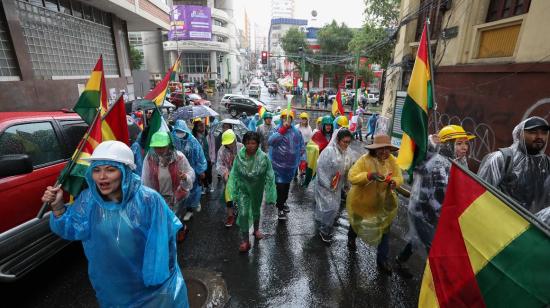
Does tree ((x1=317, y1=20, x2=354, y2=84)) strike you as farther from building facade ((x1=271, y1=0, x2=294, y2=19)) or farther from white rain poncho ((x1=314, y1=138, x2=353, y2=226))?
building facade ((x1=271, y1=0, x2=294, y2=19))

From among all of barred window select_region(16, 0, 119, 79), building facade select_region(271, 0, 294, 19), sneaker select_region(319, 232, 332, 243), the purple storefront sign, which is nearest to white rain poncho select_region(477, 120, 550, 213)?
sneaker select_region(319, 232, 332, 243)

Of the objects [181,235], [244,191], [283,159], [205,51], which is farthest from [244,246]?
[205,51]

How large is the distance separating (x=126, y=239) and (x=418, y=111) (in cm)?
275

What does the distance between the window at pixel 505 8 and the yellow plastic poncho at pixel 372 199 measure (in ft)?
18.5

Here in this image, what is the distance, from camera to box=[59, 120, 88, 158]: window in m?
3.71

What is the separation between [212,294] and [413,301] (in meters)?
2.22

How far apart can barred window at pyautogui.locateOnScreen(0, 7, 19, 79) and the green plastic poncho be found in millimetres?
9047

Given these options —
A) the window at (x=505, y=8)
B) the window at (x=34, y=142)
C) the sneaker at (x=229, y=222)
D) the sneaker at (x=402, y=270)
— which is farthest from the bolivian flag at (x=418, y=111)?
the window at (x=505, y=8)

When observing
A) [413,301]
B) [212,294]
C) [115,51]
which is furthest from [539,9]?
[115,51]

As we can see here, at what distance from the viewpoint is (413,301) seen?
3180 mm

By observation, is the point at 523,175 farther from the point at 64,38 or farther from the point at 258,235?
the point at 64,38

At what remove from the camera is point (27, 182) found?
3033mm

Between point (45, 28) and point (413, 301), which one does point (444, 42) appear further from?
point (45, 28)

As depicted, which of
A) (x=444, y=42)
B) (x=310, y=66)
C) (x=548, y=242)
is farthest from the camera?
(x=310, y=66)
